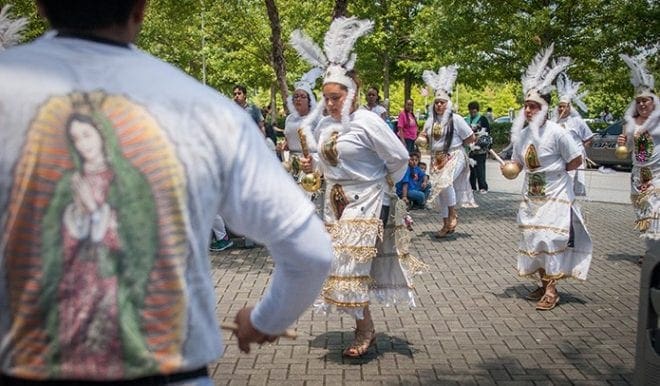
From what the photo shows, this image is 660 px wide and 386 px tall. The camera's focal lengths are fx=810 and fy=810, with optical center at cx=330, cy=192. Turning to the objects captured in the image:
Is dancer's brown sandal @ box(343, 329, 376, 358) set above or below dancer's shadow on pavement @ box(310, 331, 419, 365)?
above

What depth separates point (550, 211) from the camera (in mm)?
6918

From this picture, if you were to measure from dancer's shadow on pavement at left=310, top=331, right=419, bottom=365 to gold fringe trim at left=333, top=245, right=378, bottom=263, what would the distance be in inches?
26.6

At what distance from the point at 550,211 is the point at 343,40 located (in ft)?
8.18

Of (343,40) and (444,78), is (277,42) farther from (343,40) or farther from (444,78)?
(343,40)

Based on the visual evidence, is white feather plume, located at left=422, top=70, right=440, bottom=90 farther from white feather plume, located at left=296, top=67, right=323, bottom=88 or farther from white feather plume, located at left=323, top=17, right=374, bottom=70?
white feather plume, located at left=323, top=17, right=374, bottom=70

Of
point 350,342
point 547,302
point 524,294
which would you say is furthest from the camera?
point 524,294

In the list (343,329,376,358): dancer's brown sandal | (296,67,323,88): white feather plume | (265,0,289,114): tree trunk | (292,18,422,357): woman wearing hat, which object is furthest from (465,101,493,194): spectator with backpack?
(343,329,376,358): dancer's brown sandal

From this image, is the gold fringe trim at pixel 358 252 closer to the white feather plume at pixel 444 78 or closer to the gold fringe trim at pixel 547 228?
the gold fringe trim at pixel 547 228

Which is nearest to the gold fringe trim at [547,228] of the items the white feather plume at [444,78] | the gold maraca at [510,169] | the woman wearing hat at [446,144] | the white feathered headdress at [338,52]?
the gold maraca at [510,169]

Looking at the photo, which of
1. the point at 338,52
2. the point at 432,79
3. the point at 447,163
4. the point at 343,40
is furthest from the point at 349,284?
the point at 432,79

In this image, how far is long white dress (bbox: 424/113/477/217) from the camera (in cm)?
1102

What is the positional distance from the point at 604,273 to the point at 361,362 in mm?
4083

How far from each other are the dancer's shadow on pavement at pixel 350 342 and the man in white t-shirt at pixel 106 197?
382 centimetres

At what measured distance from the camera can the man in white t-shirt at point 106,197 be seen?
1.61 m
